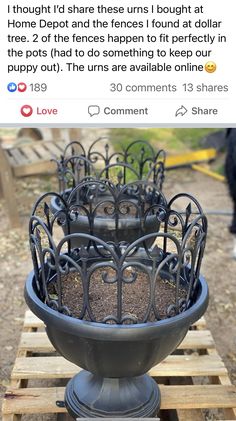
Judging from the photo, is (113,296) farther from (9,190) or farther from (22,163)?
(22,163)

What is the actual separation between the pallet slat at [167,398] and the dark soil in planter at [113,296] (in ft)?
1.61

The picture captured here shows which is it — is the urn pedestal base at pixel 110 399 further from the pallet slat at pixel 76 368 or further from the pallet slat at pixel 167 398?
the pallet slat at pixel 76 368

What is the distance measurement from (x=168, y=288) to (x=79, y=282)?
14.2 inches

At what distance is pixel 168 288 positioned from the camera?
2.10 m
